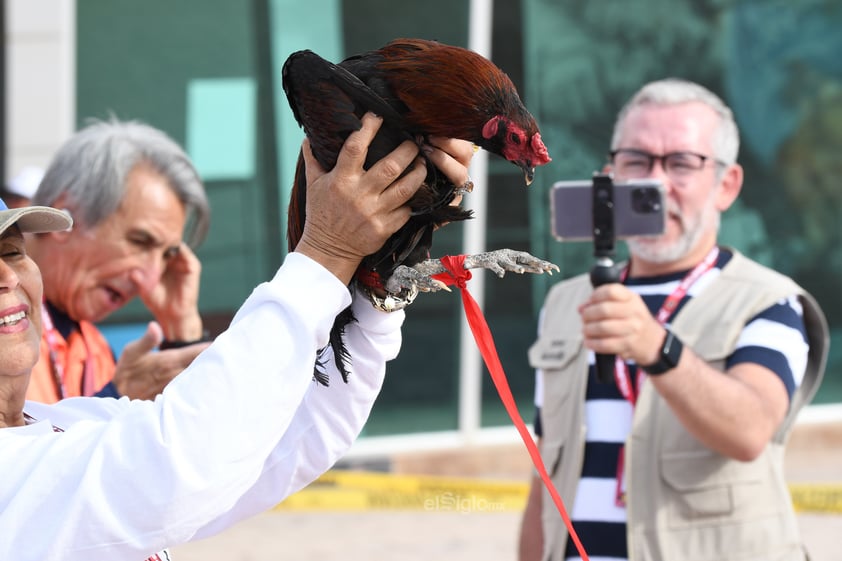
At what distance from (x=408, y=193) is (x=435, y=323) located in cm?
674

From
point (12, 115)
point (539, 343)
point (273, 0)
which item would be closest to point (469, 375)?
point (273, 0)

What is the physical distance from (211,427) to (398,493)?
637 cm

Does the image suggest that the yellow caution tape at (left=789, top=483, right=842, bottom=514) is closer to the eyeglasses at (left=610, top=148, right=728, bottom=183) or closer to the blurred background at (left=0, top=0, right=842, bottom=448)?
the blurred background at (left=0, top=0, right=842, bottom=448)

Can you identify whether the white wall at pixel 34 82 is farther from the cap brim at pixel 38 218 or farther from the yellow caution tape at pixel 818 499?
the cap brim at pixel 38 218

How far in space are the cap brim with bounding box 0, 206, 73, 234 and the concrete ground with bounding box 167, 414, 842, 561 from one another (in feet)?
15.6

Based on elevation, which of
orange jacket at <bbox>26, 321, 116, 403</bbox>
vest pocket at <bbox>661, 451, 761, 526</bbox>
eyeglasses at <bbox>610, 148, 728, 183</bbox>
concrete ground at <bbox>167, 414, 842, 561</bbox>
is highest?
eyeglasses at <bbox>610, 148, 728, 183</bbox>

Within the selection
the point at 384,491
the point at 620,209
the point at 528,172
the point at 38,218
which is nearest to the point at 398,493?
the point at 384,491

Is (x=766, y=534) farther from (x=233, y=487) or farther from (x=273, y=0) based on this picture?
(x=273, y=0)

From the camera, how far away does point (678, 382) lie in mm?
2582

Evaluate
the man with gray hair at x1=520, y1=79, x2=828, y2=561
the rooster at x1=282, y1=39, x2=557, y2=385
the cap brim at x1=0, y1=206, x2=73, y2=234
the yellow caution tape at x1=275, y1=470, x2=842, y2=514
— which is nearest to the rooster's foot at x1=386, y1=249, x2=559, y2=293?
the rooster at x1=282, y1=39, x2=557, y2=385

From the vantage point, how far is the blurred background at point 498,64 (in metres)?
7.88

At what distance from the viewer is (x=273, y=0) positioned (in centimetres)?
809

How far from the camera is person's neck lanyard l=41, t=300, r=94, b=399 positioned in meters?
2.79

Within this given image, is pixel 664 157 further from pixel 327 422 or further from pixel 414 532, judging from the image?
pixel 414 532
